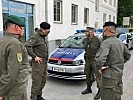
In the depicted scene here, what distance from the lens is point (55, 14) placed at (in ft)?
47.5

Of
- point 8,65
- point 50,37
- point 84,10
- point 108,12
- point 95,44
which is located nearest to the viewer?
point 8,65

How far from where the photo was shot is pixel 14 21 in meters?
2.55

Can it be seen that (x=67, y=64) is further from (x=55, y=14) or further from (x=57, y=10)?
(x=57, y=10)

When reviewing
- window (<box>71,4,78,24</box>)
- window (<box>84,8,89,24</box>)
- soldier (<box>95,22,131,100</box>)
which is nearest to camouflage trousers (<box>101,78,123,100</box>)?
soldier (<box>95,22,131,100</box>)

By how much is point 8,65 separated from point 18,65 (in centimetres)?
12

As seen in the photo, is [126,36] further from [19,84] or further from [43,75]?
[19,84]

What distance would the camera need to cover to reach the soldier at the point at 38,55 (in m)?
4.71

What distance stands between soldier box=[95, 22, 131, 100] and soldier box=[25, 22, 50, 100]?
1.67 m

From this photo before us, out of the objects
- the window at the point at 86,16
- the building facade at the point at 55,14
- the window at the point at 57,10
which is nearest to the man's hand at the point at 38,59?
the building facade at the point at 55,14

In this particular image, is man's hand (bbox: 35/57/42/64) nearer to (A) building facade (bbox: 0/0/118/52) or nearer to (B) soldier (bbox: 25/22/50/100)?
(B) soldier (bbox: 25/22/50/100)

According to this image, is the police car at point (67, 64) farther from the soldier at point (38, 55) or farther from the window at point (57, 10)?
the window at point (57, 10)

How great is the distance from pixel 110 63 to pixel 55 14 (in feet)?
37.5

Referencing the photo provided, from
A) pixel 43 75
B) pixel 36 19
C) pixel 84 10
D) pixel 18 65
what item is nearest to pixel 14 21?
pixel 18 65

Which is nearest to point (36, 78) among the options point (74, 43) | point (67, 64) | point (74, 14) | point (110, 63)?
point (67, 64)
